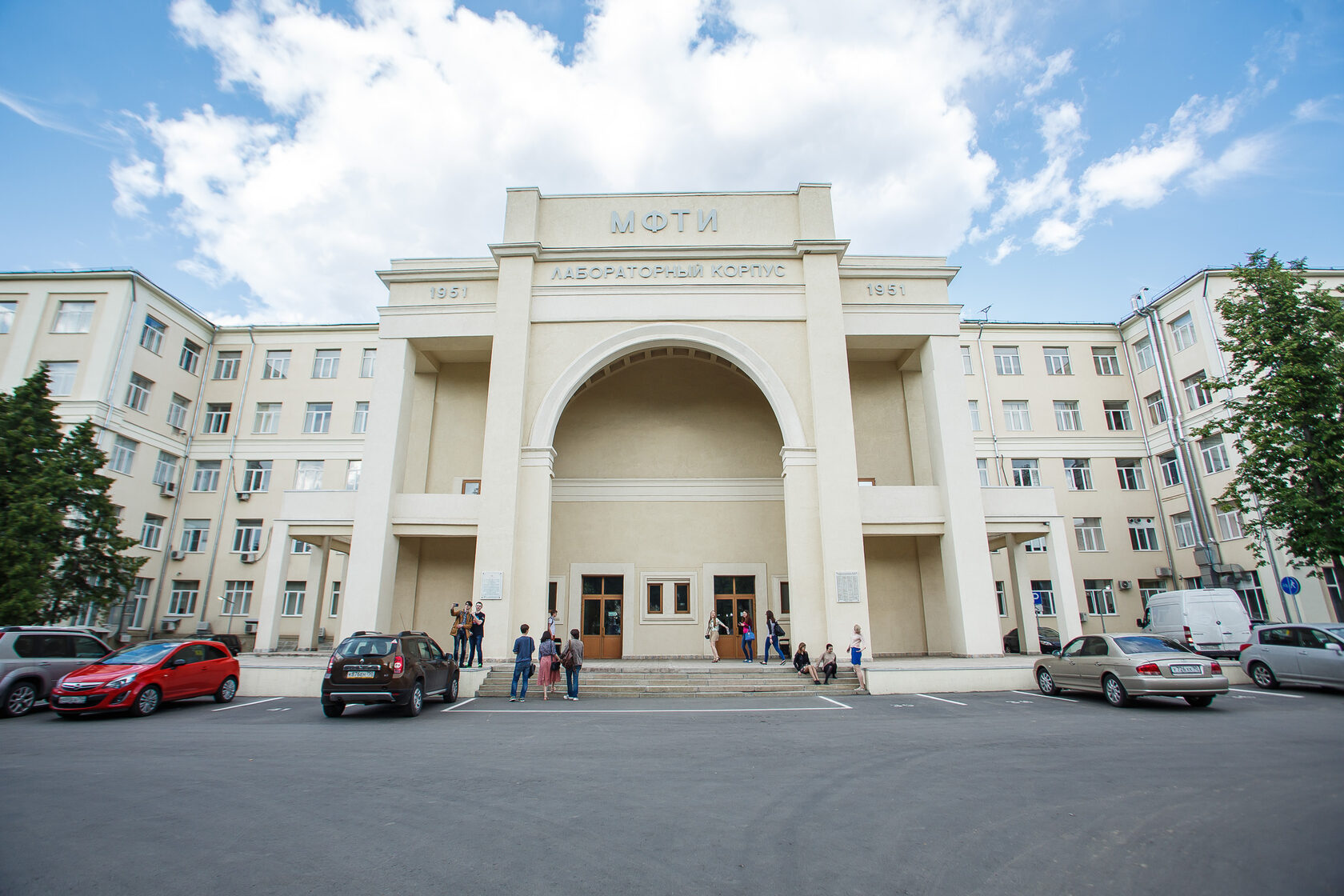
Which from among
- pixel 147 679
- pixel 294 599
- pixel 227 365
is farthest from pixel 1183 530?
pixel 227 365

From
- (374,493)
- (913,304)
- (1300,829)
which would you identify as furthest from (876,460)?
(1300,829)

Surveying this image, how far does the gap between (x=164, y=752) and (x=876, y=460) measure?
19.7m

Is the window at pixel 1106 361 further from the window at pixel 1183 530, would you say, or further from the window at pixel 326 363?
the window at pixel 326 363

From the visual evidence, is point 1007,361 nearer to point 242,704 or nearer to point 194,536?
point 242,704

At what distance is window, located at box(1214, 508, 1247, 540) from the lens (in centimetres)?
2528

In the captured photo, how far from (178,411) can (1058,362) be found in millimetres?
41734

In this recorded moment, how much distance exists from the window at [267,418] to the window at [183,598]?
7.21 metres

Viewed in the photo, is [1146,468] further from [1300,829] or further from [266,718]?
[266,718]

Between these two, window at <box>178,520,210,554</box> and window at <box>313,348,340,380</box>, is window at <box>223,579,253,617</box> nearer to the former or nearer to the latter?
Result: window at <box>178,520,210,554</box>

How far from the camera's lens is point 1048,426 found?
31078 mm

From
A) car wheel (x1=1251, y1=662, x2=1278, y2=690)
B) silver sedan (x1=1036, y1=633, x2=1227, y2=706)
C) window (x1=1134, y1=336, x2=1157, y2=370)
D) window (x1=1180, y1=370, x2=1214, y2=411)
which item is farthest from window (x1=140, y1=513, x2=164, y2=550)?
window (x1=1134, y1=336, x2=1157, y2=370)

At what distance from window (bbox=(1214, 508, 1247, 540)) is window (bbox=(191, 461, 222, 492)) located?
139 ft

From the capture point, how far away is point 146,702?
1131 centimetres

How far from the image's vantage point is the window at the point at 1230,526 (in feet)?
82.9
